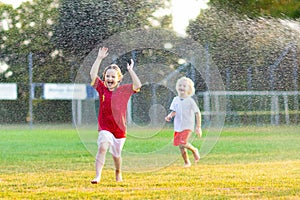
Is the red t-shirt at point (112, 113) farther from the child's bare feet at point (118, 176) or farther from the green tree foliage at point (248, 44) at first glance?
the green tree foliage at point (248, 44)

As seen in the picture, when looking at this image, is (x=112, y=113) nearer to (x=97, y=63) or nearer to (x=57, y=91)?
(x=97, y=63)

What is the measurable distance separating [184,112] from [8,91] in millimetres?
12040

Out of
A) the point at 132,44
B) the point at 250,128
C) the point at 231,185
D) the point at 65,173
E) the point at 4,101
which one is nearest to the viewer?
the point at 231,185

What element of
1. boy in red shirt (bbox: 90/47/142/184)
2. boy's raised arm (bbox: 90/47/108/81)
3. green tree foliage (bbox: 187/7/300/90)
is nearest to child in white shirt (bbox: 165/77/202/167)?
boy in red shirt (bbox: 90/47/142/184)

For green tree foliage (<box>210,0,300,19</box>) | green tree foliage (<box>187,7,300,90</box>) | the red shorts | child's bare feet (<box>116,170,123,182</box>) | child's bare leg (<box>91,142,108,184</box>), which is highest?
green tree foliage (<box>210,0,300,19</box>)

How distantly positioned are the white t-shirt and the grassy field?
0.39 meters

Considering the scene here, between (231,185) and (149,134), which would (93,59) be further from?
(231,185)

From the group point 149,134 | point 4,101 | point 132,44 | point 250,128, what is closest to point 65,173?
point 149,134

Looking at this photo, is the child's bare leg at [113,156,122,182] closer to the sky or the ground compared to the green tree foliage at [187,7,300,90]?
closer to the ground

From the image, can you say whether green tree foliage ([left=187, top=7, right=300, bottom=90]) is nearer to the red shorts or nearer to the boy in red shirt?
the red shorts

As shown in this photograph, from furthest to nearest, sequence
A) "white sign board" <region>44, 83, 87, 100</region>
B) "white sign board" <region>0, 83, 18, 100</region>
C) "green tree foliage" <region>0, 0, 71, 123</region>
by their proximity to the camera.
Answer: "white sign board" <region>0, 83, 18, 100</region>, "white sign board" <region>44, 83, 87, 100</region>, "green tree foliage" <region>0, 0, 71, 123</region>

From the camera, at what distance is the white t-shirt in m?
7.01

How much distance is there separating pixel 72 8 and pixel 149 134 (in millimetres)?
7876

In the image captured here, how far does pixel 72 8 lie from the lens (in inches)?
584
